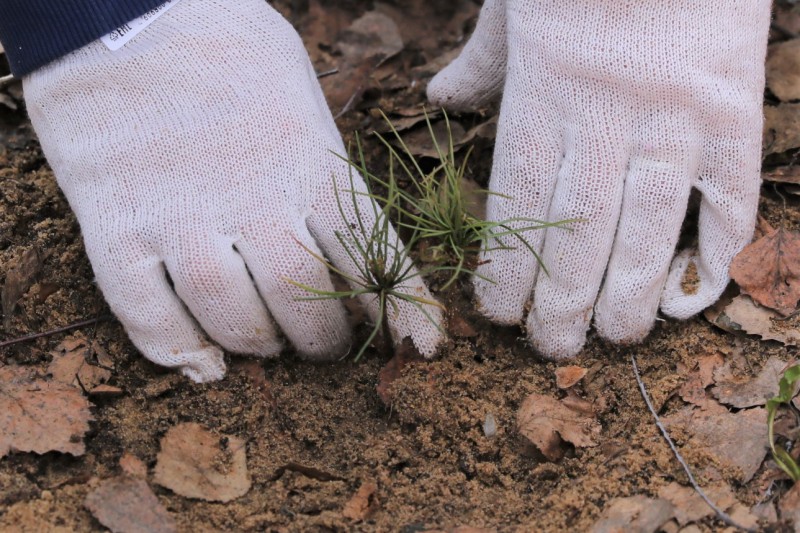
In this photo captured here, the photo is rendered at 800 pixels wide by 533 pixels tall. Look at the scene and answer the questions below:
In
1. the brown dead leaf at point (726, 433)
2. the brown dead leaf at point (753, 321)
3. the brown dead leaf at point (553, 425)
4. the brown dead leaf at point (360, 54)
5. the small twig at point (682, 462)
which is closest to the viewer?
the small twig at point (682, 462)

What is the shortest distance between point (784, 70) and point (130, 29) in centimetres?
181

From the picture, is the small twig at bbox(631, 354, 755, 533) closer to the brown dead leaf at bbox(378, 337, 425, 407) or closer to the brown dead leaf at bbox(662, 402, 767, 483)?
the brown dead leaf at bbox(662, 402, 767, 483)

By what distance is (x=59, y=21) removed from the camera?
1762 millimetres

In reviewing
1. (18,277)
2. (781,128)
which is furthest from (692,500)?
(18,277)

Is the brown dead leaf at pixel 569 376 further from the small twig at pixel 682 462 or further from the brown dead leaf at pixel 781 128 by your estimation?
the brown dead leaf at pixel 781 128

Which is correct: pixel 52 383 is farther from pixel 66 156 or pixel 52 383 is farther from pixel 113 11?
pixel 113 11

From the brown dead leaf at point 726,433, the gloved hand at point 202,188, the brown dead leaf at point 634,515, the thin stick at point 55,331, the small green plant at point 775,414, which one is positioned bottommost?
the brown dead leaf at point 726,433

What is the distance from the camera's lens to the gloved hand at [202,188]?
5.51 feet

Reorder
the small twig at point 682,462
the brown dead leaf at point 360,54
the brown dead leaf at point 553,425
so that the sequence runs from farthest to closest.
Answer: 1. the brown dead leaf at point 360,54
2. the brown dead leaf at point 553,425
3. the small twig at point 682,462

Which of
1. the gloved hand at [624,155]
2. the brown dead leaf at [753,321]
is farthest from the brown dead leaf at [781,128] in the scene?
the brown dead leaf at [753,321]

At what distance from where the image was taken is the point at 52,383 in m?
1.66

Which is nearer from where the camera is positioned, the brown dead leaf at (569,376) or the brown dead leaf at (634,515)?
the brown dead leaf at (634,515)

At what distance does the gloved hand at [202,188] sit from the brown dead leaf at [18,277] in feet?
0.65

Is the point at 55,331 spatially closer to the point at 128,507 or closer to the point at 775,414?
the point at 128,507
